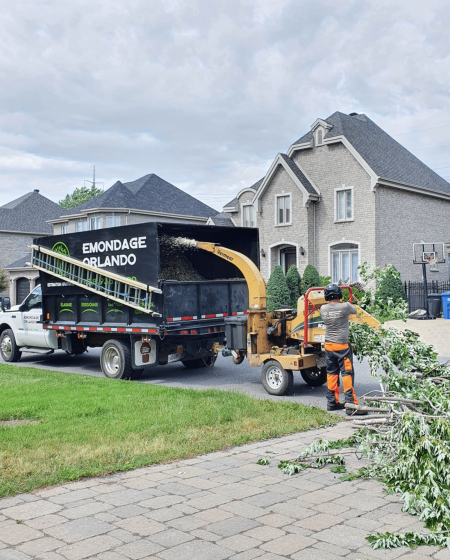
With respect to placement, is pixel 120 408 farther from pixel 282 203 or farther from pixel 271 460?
pixel 282 203

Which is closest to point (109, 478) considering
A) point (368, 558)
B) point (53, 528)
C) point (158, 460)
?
point (158, 460)

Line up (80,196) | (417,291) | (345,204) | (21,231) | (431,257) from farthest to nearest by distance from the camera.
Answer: (80,196), (21,231), (345,204), (431,257), (417,291)

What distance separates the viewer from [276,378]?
10.7 meters

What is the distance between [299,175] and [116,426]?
2610 cm

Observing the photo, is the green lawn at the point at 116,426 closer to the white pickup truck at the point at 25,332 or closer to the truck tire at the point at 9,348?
the white pickup truck at the point at 25,332

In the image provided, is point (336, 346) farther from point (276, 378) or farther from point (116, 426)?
point (116, 426)

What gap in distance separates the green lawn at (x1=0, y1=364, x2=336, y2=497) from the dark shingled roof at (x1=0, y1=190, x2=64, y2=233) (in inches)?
1762

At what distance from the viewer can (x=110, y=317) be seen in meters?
13.2

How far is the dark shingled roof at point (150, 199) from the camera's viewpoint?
4238 cm

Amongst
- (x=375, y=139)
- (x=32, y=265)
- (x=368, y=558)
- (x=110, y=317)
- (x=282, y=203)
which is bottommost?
(x=368, y=558)

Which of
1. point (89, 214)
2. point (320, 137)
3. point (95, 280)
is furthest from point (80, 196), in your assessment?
point (95, 280)

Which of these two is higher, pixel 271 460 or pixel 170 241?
pixel 170 241

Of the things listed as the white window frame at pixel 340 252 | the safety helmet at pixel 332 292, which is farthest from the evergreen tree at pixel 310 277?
the safety helmet at pixel 332 292

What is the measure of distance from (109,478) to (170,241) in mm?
7385
